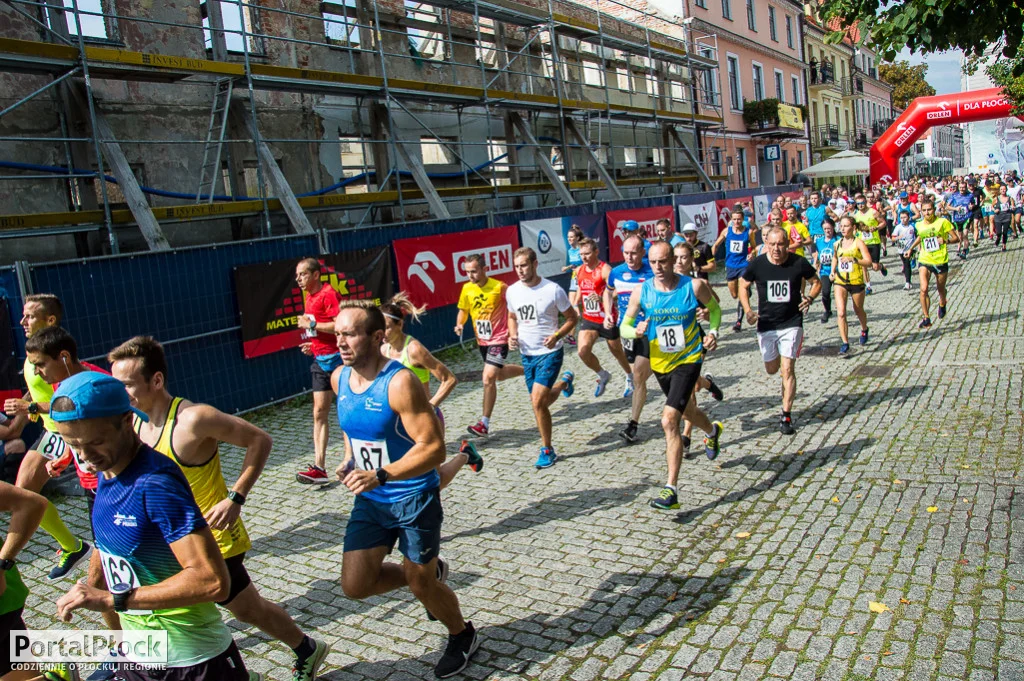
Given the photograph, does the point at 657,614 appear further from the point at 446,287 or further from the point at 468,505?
the point at 446,287

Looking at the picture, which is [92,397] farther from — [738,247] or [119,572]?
[738,247]

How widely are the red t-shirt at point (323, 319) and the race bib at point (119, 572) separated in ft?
15.4

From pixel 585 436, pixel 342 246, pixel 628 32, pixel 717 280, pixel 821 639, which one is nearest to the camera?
pixel 821 639

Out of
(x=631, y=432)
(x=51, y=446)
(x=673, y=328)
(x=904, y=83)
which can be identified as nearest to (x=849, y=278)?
(x=631, y=432)

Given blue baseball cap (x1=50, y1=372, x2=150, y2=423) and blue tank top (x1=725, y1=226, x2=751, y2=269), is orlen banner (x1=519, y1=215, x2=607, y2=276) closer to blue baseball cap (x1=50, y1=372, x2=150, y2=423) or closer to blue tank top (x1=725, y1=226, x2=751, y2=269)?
blue tank top (x1=725, y1=226, x2=751, y2=269)

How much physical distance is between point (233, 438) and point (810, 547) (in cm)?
371

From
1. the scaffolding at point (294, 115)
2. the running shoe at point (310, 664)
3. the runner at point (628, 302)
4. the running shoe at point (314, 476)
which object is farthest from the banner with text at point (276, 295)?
the running shoe at point (310, 664)

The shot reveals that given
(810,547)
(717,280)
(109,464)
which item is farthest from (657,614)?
(717,280)

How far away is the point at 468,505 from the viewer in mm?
6656

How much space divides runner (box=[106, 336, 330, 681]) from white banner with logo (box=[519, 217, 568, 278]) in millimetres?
12535

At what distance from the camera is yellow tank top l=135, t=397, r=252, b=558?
3.71m

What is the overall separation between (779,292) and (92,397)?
707 centimetres

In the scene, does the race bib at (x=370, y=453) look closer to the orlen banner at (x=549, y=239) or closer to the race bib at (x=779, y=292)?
the race bib at (x=779, y=292)

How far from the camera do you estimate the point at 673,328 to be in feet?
21.7
